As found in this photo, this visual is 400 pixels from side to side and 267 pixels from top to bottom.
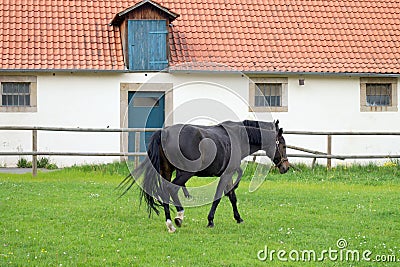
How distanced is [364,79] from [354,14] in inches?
104

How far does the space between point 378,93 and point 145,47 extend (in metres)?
6.78

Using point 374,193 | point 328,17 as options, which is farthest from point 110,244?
point 328,17

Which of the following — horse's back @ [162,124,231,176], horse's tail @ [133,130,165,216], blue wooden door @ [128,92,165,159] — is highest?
blue wooden door @ [128,92,165,159]

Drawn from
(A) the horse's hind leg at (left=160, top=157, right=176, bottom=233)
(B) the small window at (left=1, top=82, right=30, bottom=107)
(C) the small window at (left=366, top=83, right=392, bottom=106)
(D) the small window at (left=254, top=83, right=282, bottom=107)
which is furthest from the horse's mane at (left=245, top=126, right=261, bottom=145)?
(C) the small window at (left=366, top=83, right=392, bottom=106)

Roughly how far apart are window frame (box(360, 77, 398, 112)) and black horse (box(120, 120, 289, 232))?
1137cm

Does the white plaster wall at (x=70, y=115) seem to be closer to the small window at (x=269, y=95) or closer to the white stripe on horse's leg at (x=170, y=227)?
the small window at (x=269, y=95)

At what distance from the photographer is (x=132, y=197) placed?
13.8 meters

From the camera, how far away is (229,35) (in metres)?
22.0

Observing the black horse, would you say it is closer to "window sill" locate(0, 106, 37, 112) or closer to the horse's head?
the horse's head

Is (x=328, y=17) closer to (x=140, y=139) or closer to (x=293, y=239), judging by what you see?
(x=140, y=139)

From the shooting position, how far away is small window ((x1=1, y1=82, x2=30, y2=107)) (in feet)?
67.0

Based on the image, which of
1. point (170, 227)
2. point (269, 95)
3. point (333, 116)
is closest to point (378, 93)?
point (333, 116)

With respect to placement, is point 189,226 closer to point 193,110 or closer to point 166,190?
point 166,190

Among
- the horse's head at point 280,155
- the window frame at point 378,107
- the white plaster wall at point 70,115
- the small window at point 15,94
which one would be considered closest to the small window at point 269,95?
the window frame at point 378,107
